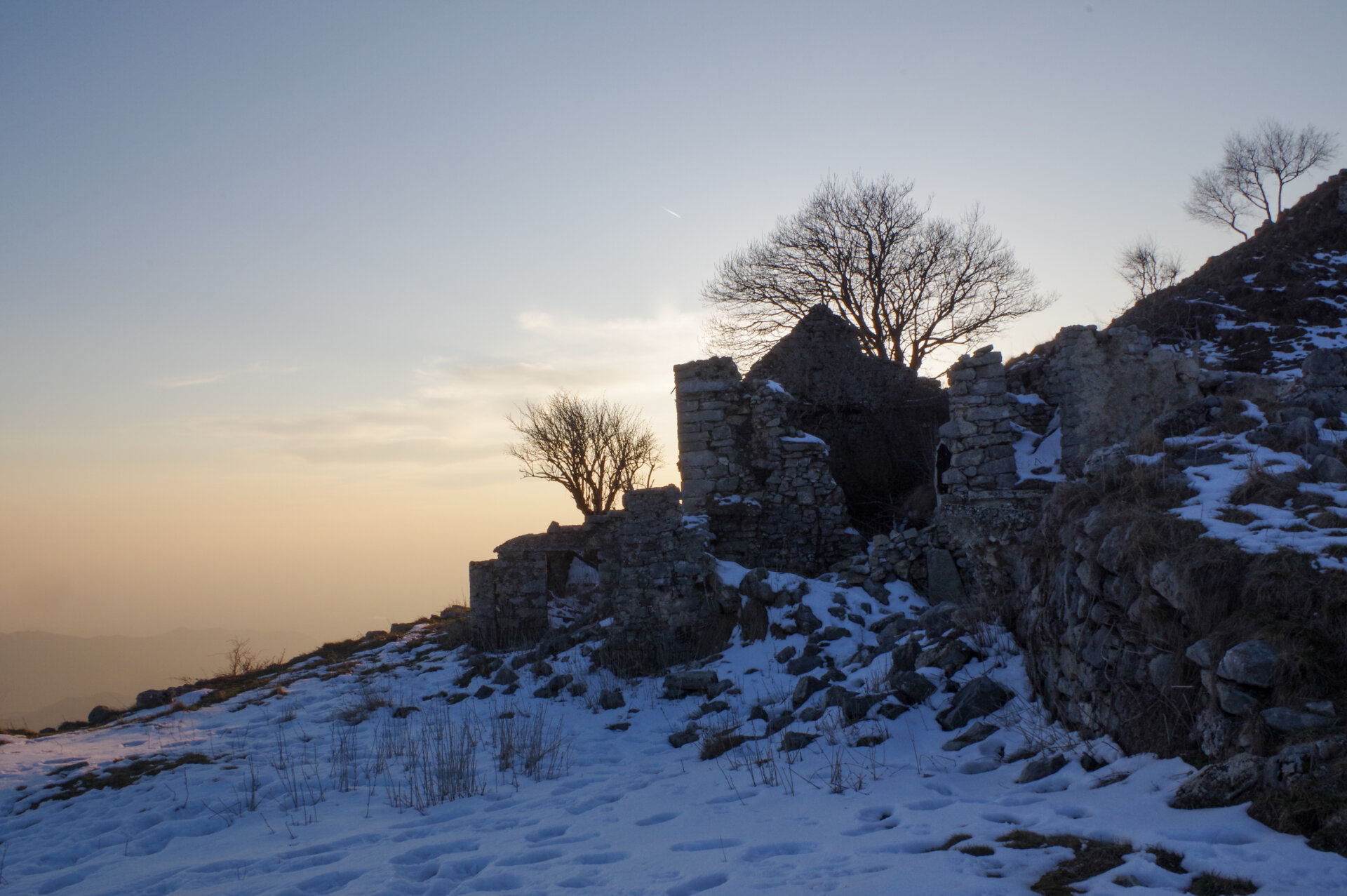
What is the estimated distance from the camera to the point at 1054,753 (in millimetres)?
4855

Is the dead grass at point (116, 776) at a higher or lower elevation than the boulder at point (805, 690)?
lower

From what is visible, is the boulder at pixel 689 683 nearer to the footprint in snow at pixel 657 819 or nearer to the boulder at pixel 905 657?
the boulder at pixel 905 657

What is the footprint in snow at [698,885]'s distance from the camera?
12.8ft

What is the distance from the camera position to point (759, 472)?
42.3 feet

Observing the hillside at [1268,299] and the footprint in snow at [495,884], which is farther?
the hillside at [1268,299]

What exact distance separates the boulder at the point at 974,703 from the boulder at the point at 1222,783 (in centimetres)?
236

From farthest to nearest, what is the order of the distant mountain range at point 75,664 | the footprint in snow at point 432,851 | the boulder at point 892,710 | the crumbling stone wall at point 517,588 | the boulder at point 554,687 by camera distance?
the distant mountain range at point 75,664 → the crumbling stone wall at point 517,588 → the boulder at point 554,687 → the boulder at point 892,710 → the footprint in snow at point 432,851

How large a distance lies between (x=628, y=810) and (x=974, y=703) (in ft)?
8.76

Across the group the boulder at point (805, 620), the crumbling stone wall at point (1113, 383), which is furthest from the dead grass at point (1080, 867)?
the crumbling stone wall at point (1113, 383)

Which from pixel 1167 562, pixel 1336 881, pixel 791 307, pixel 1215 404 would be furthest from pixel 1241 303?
pixel 1336 881

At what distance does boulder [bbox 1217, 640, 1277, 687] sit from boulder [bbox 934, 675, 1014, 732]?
2379 millimetres

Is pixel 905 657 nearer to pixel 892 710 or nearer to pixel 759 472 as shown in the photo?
pixel 892 710

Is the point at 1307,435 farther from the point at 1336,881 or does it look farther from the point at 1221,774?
the point at 1336,881

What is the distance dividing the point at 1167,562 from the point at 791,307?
713 inches
